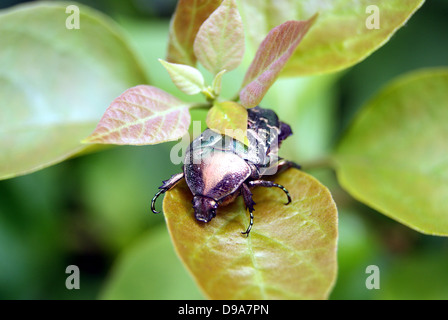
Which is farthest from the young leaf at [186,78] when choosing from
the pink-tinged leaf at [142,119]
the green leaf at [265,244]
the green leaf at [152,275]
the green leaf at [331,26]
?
the green leaf at [152,275]

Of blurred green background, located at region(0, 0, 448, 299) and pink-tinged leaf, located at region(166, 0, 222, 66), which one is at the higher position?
pink-tinged leaf, located at region(166, 0, 222, 66)

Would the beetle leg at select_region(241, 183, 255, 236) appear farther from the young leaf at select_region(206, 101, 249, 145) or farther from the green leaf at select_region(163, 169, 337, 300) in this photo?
the young leaf at select_region(206, 101, 249, 145)

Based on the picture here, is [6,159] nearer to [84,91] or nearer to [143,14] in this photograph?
[84,91]

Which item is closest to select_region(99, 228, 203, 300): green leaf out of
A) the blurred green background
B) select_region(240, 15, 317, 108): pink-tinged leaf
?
the blurred green background

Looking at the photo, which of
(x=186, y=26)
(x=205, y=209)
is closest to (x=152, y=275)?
(x=205, y=209)

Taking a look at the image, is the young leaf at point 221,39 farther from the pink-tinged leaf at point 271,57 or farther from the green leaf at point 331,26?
the green leaf at point 331,26
